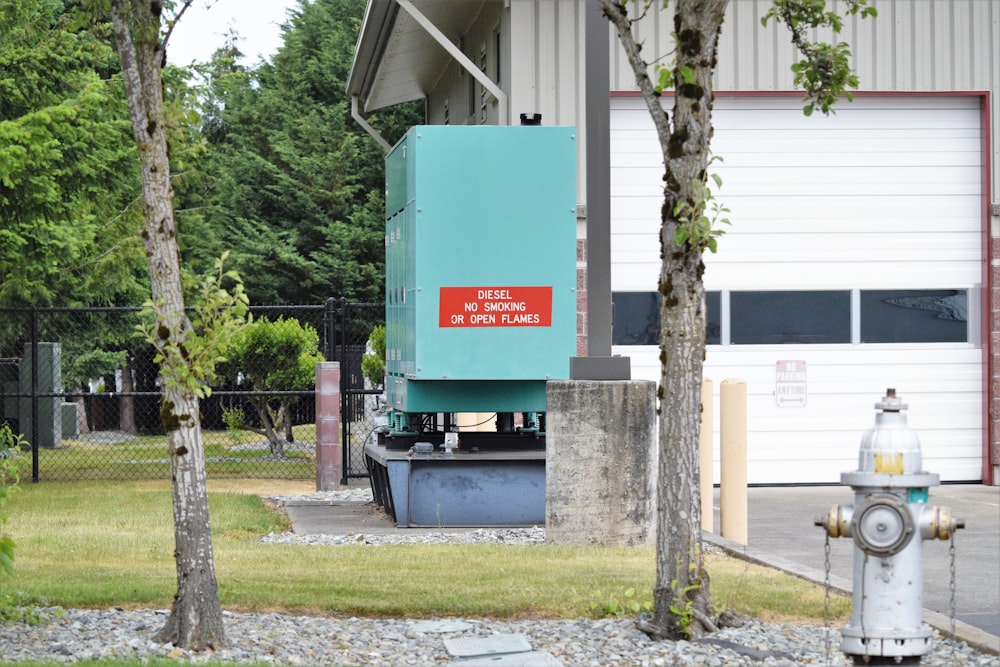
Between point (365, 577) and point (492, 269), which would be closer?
point (365, 577)

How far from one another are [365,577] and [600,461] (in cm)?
221

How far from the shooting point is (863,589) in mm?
5754

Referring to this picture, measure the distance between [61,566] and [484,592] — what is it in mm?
3054

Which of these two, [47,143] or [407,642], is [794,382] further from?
[407,642]

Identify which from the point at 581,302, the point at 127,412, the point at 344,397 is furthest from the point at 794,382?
the point at 127,412

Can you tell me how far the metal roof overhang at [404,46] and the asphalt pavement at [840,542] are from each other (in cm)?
521

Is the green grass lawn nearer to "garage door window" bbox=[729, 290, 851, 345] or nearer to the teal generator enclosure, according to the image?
the teal generator enclosure

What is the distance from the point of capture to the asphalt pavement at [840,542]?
8766mm

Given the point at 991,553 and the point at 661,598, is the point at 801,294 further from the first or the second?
the point at 661,598

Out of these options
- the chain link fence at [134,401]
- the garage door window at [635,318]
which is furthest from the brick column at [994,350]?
the chain link fence at [134,401]

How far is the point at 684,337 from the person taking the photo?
764cm

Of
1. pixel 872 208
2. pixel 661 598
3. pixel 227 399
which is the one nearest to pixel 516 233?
pixel 661 598

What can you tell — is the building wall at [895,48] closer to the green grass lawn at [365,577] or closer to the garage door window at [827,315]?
the garage door window at [827,315]

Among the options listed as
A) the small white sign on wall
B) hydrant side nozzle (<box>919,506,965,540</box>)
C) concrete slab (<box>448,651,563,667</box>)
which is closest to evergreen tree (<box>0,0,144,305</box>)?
the small white sign on wall
